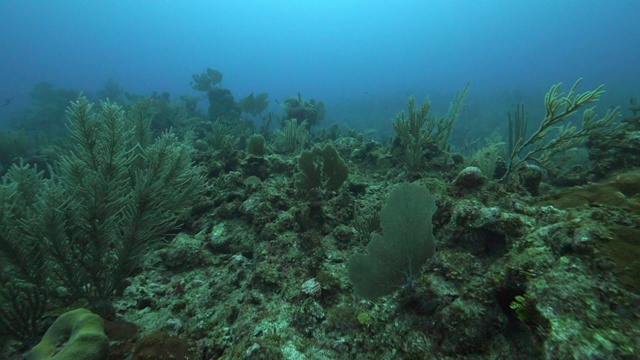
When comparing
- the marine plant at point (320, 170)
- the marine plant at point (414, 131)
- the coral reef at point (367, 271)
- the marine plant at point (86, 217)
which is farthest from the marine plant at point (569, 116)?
the marine plant at point (86, 217)

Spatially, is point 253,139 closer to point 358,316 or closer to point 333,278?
point 333,278

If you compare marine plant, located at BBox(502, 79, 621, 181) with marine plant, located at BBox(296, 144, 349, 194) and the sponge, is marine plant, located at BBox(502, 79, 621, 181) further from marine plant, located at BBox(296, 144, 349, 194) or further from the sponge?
the sponge

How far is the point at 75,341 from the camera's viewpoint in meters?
2.09

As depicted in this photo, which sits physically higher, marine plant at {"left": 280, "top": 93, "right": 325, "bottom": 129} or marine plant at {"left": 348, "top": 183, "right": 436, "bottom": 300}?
marine plant at {"left": 280, "top": 93, "right": 325, "bottom": 129}

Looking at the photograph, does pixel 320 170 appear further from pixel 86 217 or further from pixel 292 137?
pixel 292 137

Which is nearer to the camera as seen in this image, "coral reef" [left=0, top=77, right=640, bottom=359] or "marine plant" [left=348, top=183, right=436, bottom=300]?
"coral reef" [left=0, top=77, right=640, bottom=359]

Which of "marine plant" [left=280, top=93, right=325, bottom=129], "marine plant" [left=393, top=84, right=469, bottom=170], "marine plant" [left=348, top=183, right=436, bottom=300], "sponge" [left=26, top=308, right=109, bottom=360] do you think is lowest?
"sponge" [left=26, top=308, right=109, bottom=360]

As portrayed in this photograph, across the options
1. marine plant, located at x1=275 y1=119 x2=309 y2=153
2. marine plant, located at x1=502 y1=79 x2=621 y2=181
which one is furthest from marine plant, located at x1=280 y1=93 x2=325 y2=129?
marine plant, located at x1=502 y1=79 x2=621 y2=181

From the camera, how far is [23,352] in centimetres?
267

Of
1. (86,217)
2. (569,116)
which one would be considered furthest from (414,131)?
(86,217)

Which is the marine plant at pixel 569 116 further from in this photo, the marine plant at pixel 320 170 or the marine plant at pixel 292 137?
the marine plant at pixel 292 137

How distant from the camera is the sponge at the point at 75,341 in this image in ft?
6.69

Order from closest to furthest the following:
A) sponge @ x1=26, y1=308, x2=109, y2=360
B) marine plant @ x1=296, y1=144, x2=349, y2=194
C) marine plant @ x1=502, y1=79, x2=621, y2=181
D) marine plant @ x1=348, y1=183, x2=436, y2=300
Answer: sponge @ x1=26, y1=308, x2=109, y2=360 → marine plant @ x1=348, y1=183, x2=436, y2=300 → marine plant @ x1=502, y1=79, x2=621, y2=181 → marine plant @ x1=296, y1=144, x2=349, y2=194

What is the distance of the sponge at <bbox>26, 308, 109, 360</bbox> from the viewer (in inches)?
80.3
